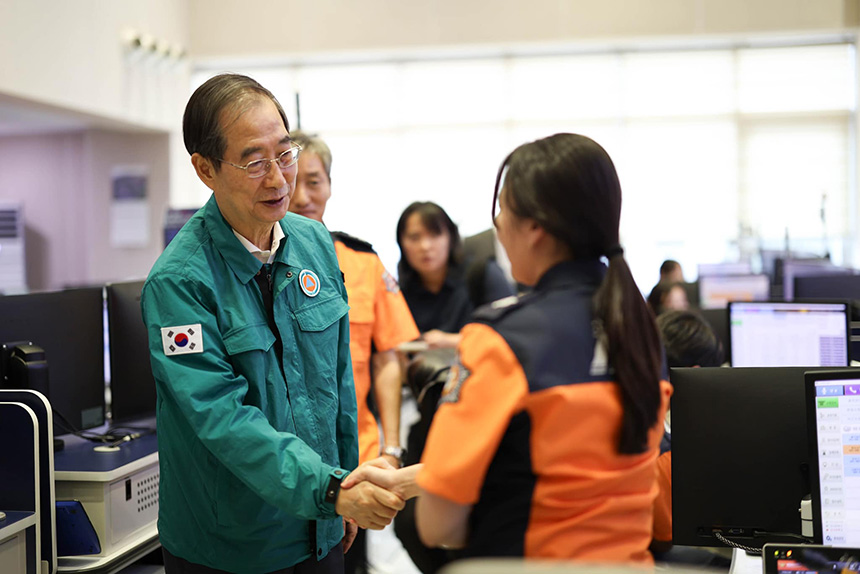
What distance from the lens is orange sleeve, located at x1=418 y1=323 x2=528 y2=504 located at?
0.99 metres

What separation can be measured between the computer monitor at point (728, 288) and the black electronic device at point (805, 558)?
168 inches

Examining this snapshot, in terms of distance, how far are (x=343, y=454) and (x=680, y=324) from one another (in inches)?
48.3

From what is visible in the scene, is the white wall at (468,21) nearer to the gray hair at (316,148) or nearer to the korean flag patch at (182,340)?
the gray hair at (316,148)

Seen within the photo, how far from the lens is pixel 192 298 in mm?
1446

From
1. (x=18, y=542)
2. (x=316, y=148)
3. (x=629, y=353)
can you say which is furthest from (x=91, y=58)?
(x=629, y=353)

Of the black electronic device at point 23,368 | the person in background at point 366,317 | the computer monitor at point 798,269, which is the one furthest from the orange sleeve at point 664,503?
the computer monitor at point 798,269

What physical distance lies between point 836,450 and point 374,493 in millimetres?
829

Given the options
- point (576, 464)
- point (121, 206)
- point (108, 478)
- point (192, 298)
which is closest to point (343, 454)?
point (192, 298)

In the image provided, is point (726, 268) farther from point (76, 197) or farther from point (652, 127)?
point (76, 197)

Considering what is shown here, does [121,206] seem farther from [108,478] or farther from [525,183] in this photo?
[525,183]

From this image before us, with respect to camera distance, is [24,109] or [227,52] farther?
[227,52]

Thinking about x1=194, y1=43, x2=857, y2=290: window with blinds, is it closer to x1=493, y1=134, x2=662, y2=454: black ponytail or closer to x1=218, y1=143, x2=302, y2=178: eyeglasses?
x1=218, y1=143, x2=302, y2=178: eyeglasses

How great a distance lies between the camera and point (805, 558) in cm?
133

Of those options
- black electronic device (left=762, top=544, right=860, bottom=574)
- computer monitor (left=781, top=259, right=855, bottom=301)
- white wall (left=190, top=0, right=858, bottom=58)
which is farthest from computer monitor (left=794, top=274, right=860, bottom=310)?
white wall (left=190, top=0, right=858, bottom=58)
